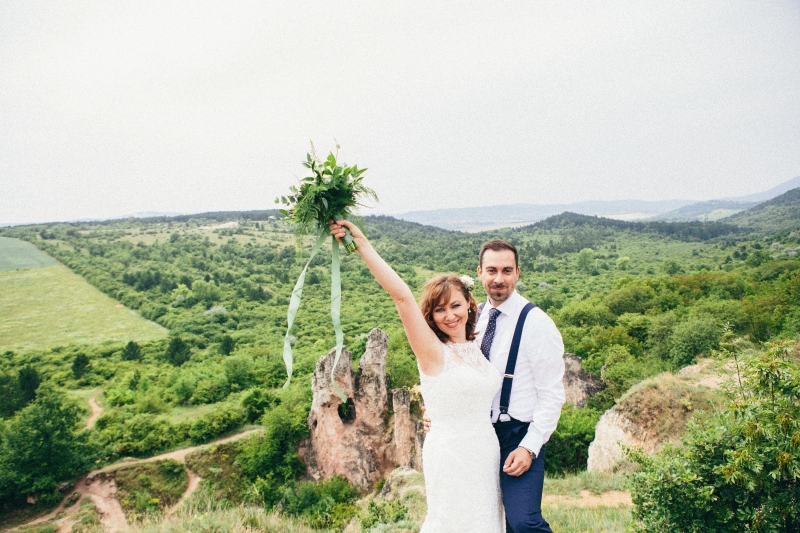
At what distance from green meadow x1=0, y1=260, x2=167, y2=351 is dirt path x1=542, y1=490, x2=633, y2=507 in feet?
210

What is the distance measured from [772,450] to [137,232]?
15922 centimetres

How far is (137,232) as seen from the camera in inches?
5241

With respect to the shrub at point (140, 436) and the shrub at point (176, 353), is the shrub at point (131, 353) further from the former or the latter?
the shrub at point (140, 436)

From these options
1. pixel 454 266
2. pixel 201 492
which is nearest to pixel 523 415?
pixel 201 492

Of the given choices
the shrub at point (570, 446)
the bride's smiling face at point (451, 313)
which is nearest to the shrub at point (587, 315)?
the shrub at point (570, 446)

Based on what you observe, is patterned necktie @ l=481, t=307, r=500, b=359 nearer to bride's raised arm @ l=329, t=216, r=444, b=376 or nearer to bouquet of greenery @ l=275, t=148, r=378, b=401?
bride's raised arm @ l=329, t=216, r=444, b=376

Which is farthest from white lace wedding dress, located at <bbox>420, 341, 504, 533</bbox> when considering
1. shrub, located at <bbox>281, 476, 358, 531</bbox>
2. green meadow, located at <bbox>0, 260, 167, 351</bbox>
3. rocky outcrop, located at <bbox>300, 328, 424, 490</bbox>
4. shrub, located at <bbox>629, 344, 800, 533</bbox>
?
green meadow, located at <bbox>0, 260, 167, 351</bbox>

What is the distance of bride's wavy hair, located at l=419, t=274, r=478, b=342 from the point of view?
2.83 m

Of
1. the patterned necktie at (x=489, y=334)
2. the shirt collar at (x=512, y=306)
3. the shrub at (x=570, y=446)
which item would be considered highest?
the shirt collar at (x=512, y=306)

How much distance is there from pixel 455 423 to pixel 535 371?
76cm

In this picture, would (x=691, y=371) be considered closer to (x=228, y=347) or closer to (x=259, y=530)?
(x=259, y=530)

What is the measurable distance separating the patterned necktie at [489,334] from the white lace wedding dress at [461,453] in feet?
1.21

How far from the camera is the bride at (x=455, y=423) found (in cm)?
274

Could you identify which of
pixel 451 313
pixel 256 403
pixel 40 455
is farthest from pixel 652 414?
pixel 40 455
